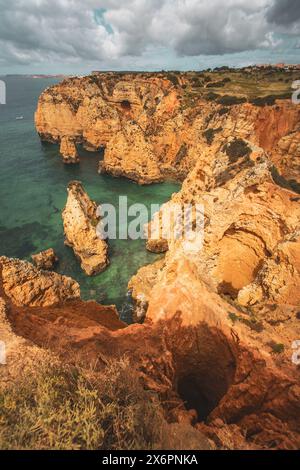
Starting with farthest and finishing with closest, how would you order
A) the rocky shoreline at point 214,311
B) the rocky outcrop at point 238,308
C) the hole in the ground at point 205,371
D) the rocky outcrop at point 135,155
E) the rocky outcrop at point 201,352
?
the rocky outcrop at point 135,155, the hole in the ground at point 205,371, the rocky shoreline at point 214,311, the rocky outcrop at point 238,308, the rocky outcrop at point 201,352

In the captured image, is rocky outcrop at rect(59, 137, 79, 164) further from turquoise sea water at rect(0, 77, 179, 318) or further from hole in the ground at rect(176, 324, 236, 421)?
hole in the ground at rect(176, 324, 236, 421)

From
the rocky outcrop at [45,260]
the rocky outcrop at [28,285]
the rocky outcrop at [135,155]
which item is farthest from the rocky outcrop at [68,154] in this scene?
the rocky outcrop at [28,285]


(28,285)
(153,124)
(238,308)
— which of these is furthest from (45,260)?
(153,124)

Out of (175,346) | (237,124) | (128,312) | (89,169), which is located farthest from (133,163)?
(175,346)

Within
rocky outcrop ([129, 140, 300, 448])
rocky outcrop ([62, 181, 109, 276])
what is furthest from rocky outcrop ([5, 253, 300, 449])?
rocky outcrop ([62, 181, 109, 276])

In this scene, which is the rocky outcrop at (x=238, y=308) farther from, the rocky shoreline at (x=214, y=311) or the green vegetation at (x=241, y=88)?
the green vegetation at (x=241, y=88)

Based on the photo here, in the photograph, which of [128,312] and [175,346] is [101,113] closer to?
[128,312]
